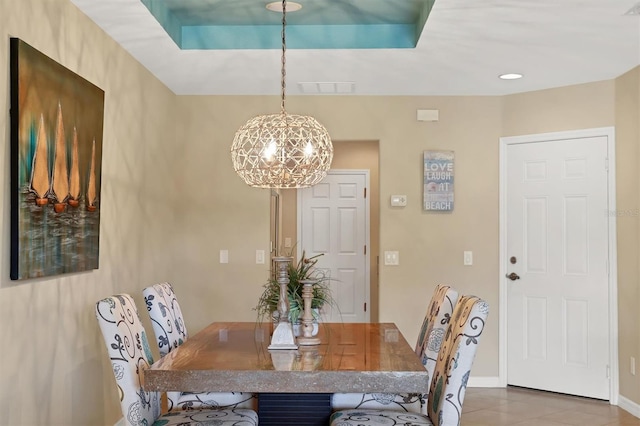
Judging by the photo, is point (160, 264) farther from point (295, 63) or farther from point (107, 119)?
point (295, 63)

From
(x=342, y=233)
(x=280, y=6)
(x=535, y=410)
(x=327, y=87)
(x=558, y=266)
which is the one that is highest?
(x=280, y=6)

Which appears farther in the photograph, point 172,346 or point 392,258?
point 392,258

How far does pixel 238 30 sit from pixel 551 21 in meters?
1.89

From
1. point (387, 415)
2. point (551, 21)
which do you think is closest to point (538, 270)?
point (551, 21)

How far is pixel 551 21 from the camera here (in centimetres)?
340

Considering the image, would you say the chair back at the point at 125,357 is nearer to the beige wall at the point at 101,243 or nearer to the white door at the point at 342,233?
the beige wall at the point at 101,243

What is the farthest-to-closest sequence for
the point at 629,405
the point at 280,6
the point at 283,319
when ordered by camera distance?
the point at 629,405, the point at 280,6, the point at 283,319

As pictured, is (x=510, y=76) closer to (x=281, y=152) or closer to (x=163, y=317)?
(x=281, y=152)

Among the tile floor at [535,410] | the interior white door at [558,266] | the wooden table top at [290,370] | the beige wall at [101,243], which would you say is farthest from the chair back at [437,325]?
the interior white door at [558,266]

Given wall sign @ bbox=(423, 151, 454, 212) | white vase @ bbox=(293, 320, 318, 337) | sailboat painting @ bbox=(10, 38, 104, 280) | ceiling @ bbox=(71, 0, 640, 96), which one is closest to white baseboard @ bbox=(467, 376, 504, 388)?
wall sign @ bbox=(423, 151, 454, 212)

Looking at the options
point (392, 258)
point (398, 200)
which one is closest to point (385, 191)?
point (398, 200)

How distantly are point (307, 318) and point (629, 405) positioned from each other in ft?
9.29

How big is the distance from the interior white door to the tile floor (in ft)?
0.54

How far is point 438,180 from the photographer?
5164mm
